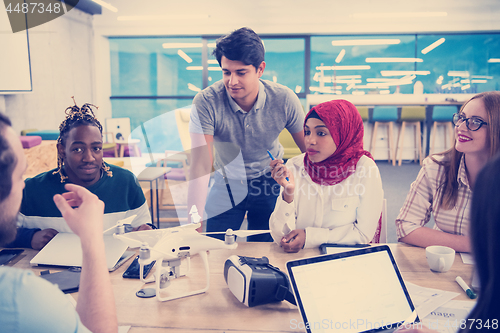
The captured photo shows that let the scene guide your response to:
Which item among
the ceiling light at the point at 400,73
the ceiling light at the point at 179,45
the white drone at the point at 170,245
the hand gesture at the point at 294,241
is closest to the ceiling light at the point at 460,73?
the ceiling light at the point at 400,73

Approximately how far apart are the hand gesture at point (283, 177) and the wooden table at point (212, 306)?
0.30 meters

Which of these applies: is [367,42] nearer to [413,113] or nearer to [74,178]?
[413,113]

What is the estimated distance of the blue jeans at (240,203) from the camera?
5.78 feet

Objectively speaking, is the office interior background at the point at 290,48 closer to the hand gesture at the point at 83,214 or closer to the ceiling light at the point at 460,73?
the ceiling light at the point at 460,73

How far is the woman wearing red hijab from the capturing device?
133cm

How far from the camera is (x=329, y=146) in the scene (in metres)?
1.45

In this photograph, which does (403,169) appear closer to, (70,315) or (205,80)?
(205,80)

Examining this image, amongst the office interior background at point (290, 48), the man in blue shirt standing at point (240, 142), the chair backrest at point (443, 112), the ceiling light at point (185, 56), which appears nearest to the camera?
the man in blue shirt standing at point (240, 142)

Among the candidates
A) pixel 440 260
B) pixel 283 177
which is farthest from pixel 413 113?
pixel 440 260

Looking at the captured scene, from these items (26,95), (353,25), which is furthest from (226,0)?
(26,95)

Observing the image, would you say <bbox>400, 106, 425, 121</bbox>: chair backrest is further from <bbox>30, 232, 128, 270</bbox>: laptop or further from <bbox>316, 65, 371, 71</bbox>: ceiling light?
<bbox>30, 232, 128, 270</bbox>: laptop

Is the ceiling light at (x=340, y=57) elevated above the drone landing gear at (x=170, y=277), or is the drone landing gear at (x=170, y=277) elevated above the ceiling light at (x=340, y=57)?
the ceiling light at (x=340, y=57)

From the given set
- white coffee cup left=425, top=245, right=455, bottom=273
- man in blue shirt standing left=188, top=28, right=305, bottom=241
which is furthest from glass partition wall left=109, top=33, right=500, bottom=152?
white coffee cup left=425, top=245, right=455, bottom=273

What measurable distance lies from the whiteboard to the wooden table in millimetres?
4197
